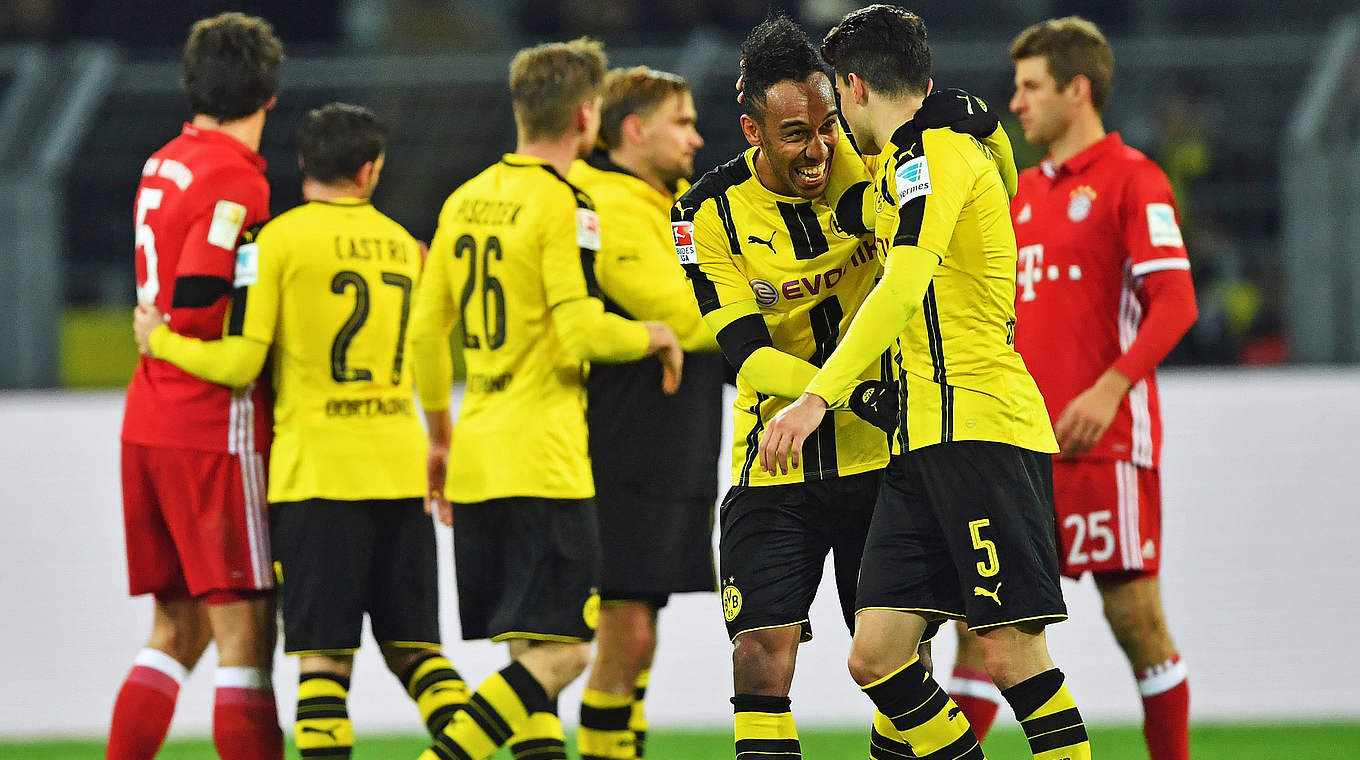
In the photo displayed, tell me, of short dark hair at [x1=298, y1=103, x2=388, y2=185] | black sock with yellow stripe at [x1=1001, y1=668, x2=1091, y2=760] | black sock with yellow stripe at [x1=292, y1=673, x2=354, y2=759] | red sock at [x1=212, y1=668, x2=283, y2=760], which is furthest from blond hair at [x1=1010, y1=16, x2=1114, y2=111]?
red sock at [x1=212, y1=668, x2=283, y2=760]

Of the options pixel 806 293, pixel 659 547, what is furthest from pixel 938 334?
pixel 659 547

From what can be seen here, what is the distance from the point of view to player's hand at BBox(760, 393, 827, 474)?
3070 mm

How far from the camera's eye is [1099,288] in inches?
173

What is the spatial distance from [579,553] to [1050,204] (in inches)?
64.0

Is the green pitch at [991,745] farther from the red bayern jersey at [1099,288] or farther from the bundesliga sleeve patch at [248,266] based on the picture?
the bundesliga sleeve patch at [248,266]

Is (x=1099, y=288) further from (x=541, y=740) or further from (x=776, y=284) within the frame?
(x=541, y=740)

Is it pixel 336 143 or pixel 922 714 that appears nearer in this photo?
pixel 922 714

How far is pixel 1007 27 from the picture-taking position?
937 cm

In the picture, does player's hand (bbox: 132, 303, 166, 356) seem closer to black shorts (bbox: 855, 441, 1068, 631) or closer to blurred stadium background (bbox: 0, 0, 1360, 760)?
black shorts (bbox: 855, 441, 1068, 631)

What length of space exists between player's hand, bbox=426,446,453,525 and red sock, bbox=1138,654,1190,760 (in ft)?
6.29

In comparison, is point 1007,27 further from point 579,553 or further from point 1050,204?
point 579,553

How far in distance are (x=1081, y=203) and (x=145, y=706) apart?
9.24 feet

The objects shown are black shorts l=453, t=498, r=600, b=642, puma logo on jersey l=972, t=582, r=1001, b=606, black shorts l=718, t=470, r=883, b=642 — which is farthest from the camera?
black shorts l=453, t=498, r=600, b=642

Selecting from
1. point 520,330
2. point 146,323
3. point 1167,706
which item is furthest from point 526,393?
point 1167,706
